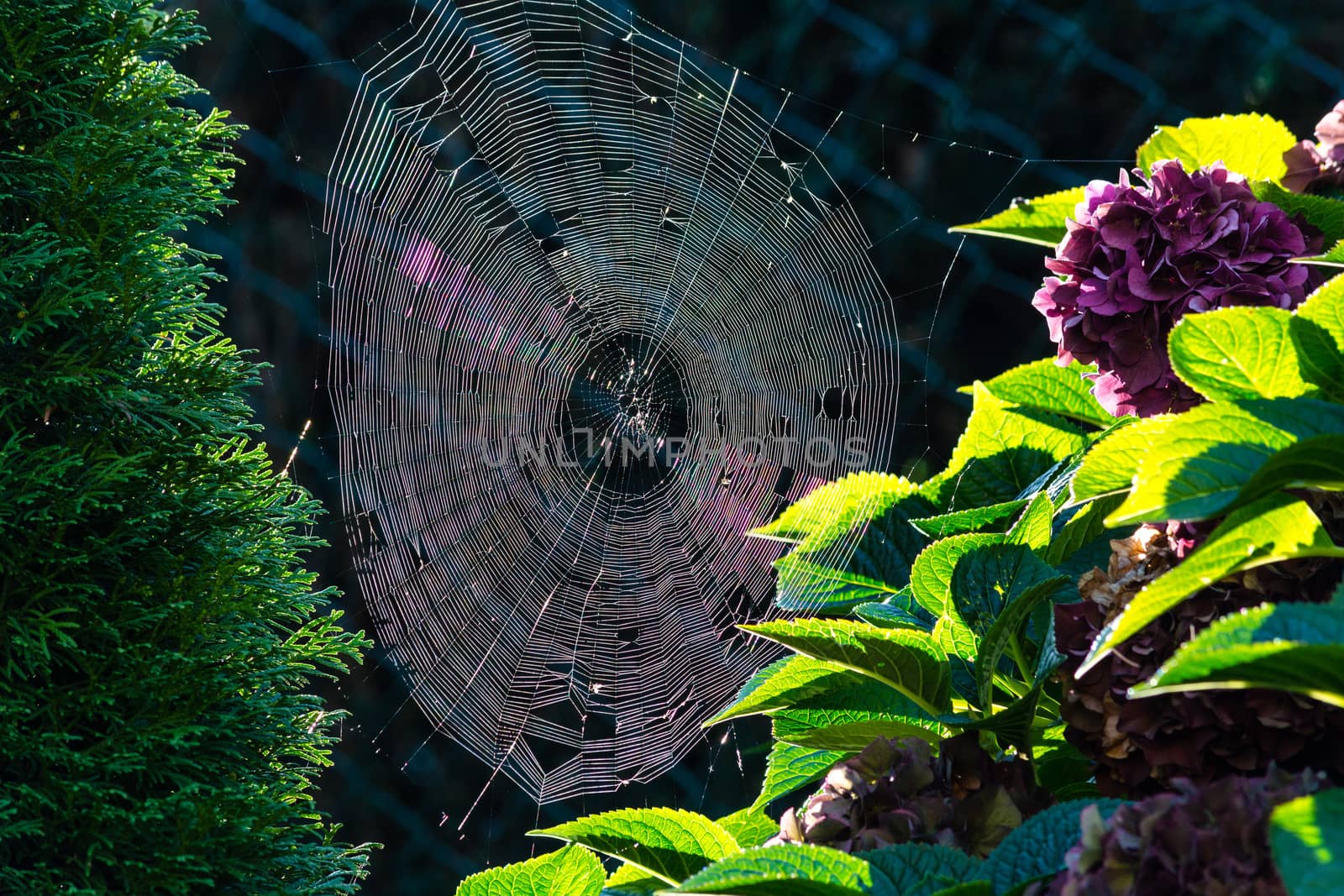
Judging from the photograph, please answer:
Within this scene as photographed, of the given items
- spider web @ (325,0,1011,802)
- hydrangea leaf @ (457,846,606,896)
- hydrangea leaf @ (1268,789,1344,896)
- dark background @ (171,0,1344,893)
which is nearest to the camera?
hydrangea leaf @ (1268,789,1344,896)

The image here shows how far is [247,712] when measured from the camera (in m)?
0.88

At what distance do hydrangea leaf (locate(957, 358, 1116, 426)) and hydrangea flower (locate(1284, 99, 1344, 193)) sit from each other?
0.16 m

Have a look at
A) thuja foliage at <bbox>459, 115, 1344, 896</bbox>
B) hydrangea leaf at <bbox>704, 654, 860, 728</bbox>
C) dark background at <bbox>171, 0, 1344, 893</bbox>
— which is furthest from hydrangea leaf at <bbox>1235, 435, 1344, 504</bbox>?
dark background at <bbox>171, 0, 1344, 893</bbox>

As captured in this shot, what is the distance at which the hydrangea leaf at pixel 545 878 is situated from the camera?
56 centimetres

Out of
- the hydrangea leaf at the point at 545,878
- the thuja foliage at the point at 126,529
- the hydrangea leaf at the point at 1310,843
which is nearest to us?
the hydrangea leaf at the point at 1310,843

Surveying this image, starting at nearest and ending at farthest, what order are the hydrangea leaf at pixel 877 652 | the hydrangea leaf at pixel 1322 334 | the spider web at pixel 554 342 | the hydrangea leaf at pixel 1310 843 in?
the hydrangea leaf at pixel 1310 843 → the hydrangea leaf at pixel 1322 334 → the hydrangea leaf at pixel 877 652 → the spider web at pixel 554 342

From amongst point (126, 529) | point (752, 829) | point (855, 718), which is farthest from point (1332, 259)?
point (126, 529)

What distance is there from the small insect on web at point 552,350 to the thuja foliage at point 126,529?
0.67m

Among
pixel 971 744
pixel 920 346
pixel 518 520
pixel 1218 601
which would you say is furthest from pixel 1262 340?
pixel 518 520

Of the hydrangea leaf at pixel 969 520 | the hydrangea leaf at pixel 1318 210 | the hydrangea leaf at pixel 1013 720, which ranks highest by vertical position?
the hydrangea leaf at pixel 1318 210

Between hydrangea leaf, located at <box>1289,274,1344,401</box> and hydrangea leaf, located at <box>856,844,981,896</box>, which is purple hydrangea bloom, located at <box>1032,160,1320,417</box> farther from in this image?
hydrangea leaf, located at <box>856,844,981,896</box>

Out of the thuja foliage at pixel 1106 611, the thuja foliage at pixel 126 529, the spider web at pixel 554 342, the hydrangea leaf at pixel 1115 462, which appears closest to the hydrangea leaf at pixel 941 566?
the thuja foliage at pixel 1106 611

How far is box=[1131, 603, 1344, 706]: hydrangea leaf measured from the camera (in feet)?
0.85

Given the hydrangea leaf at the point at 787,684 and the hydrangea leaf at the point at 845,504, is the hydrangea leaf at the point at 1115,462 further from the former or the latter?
the hydrangea leaf at the point at 845,504
